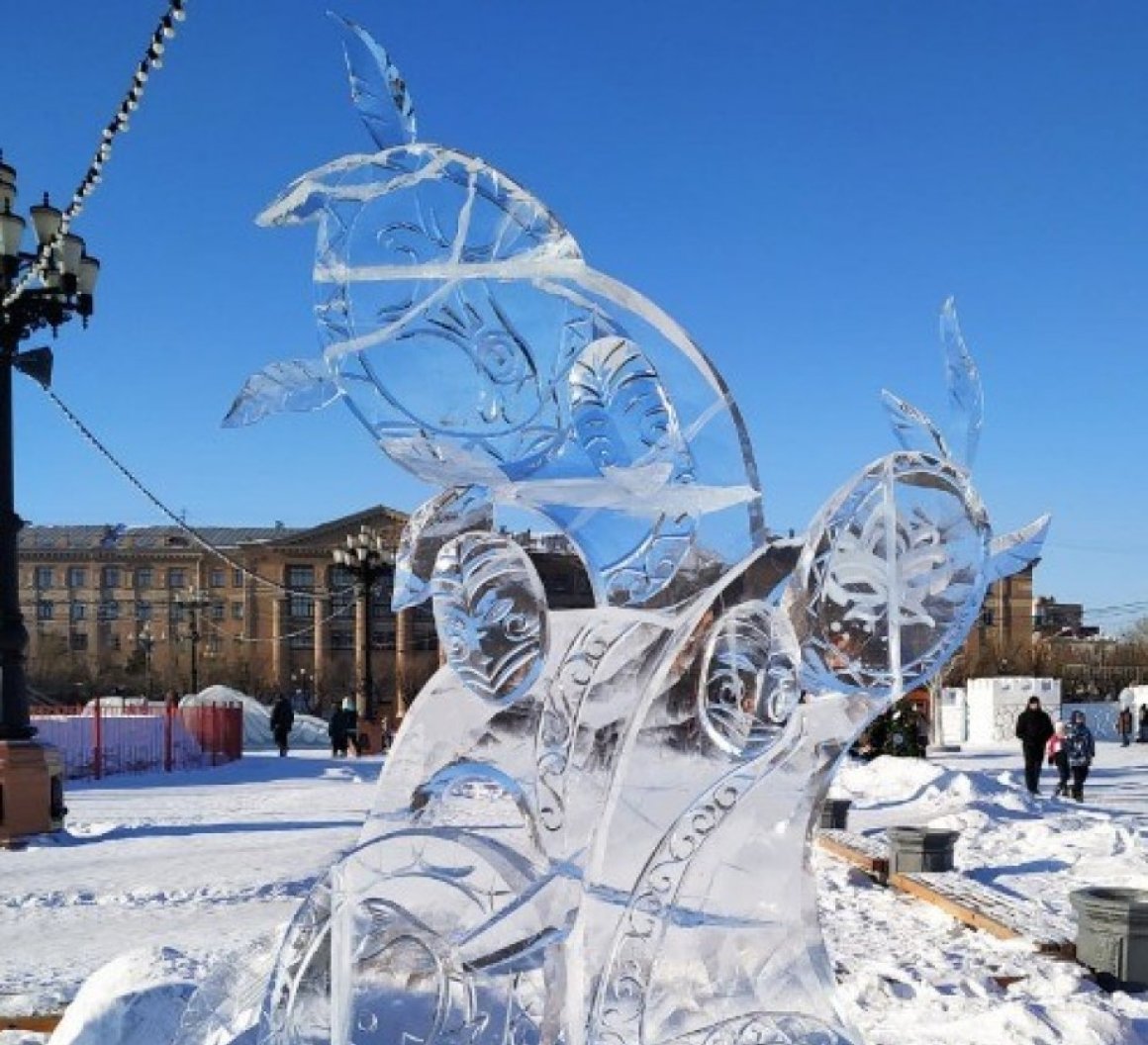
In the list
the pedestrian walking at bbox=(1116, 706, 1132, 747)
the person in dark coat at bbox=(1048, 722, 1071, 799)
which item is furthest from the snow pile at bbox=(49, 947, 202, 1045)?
the pedestrian walking at bbox=(1116, 706, 1132, 747)

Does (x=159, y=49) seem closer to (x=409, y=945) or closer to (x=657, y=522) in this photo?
(x=657, y=522)

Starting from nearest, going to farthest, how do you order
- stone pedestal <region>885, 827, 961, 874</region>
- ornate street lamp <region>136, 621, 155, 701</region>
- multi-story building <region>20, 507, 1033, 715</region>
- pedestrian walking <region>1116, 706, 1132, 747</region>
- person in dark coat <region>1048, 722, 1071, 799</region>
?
stone pedestal <region>885, 827, 961, 874</region> < person in dark coat <region>1048, 722, 1071, 799</region> < pedestrian walking <region>1116, 706, 1132, 747</region> < ornate street lamp <region>136, 621, 155, 701</region> < multi-story building <region>20, 507, 1033, 715</region>

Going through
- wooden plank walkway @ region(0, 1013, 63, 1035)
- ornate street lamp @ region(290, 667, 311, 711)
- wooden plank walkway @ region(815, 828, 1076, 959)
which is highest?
wooden plank walkway @ region(0, 1013, 63, 1035)

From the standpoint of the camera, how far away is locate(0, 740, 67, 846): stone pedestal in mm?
10273

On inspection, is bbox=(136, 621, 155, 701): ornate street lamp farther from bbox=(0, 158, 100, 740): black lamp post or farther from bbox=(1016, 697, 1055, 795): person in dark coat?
bbox=(1016, 697, 1055, 795): person in dark coat

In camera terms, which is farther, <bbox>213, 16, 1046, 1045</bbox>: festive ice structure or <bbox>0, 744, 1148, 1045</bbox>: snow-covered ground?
<bbox>0, 744, 1148, 1045</bbox>: snow-covered ground

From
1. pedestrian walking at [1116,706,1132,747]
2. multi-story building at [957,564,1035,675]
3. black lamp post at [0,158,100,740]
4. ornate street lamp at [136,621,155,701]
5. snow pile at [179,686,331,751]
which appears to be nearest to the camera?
black lamp post at [0,158,100,740]

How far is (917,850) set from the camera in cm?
857

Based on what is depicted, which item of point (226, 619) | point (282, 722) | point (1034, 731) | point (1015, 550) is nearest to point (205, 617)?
point (226, 619)

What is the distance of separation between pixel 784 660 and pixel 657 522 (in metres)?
0.61

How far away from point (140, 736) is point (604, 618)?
16762 mm

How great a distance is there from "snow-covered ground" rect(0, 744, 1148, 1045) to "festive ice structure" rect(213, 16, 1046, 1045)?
0.63m

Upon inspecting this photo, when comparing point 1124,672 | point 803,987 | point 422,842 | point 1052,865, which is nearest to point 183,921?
point 422,842

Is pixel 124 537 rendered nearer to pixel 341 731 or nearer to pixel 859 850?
pixel 341 731
